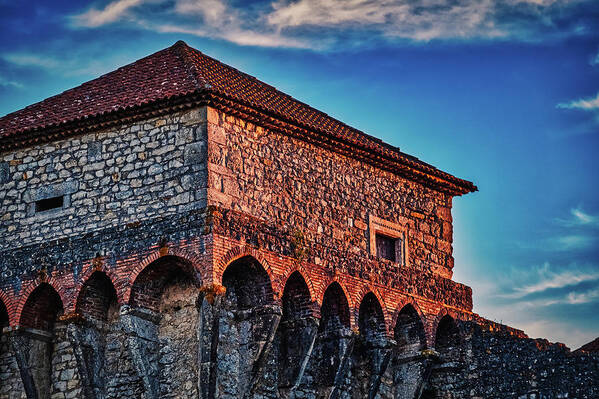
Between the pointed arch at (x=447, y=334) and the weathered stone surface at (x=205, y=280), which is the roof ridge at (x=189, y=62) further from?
the pointed arch at (x=447, y=334)

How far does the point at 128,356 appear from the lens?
1001 inches

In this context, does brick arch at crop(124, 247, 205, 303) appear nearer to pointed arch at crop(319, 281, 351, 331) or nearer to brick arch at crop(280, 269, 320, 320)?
brick arch at crop(280, 269, 320, 320)

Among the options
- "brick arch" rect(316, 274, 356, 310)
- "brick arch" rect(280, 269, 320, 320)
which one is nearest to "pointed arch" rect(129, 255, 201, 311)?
"brick arch" rect(280, 269, 320, 320)

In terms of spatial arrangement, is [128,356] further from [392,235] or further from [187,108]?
[392,235]

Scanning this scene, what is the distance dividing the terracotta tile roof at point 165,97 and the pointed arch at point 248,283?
2.97m

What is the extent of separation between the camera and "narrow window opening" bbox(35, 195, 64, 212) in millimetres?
26547

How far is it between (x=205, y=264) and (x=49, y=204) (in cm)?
390

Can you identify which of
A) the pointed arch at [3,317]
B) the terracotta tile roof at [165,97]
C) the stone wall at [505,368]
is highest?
the terracotta tile roof at [165,97]

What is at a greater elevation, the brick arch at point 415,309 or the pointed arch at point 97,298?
the brick arch at point 415,309

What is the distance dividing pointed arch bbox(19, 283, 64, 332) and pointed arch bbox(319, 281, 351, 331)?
491 cm

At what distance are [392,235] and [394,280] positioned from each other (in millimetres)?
1122

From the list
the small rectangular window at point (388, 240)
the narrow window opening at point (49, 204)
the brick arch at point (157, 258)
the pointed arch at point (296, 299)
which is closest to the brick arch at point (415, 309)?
the small rectangular window at point (388, 240)

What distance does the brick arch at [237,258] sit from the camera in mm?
24531

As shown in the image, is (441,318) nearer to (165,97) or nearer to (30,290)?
(165,97)
